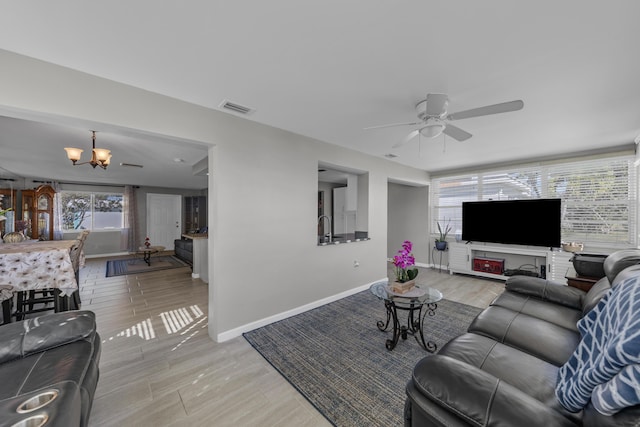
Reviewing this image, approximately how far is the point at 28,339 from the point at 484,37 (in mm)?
3180

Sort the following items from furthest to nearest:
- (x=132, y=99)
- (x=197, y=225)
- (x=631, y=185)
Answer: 1. (x=197, y=225)
2. (x=631, y=185)
3. (x=132, y=99)

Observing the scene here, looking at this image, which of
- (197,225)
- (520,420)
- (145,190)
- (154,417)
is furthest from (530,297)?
(145,190)

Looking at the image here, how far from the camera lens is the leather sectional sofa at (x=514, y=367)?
32.9 inches

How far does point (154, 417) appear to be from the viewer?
1.57 m

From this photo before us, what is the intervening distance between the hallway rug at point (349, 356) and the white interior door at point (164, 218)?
7.47m

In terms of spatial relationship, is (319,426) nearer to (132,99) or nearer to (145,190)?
(132,99)

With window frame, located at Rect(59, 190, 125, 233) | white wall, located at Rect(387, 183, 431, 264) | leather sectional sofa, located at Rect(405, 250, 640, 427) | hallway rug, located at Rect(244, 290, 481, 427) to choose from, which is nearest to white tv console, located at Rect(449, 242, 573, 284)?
white wall, located at Rect(387, 183, 431, 264)

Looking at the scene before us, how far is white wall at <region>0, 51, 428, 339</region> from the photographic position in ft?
5.65

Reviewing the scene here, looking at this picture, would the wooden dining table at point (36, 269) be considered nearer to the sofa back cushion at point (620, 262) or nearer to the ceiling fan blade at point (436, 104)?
the ceiling fan blade at point (436, 104)

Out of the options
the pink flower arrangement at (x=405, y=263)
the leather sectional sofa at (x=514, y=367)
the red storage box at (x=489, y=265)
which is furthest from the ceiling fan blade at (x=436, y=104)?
the red storage box at (x=489, y=265)

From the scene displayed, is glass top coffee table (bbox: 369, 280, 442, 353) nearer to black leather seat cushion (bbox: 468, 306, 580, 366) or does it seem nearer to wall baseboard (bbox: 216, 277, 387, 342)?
black leather seat cushion (bbox: 468, 306, 580, 366)

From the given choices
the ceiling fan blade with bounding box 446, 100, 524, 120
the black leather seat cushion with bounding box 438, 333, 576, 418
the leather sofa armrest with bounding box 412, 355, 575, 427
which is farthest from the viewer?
the ceiling fan blade with bounding box 446, 100, 524, 120

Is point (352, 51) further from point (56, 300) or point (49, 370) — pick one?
point (56, 300)

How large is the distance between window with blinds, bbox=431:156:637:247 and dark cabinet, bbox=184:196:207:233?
27.6 feet
